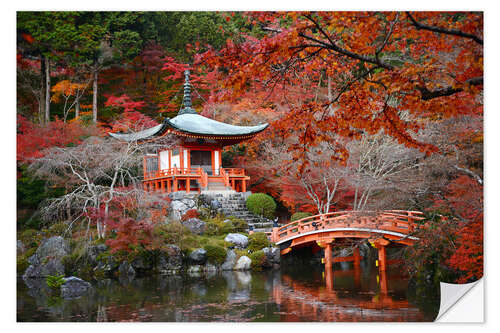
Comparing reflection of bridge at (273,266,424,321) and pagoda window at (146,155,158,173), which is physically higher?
pagoda window at (146,155,158,173)

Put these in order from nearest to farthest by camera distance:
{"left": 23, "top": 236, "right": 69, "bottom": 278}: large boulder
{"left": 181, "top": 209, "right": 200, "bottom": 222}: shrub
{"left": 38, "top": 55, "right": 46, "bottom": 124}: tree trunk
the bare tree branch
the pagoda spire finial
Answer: the bare tree branch → {"left": 38, "top": 55, "right": 46, "bottom": 124}: tree trunk → {"left": 23, "top": 236, "right": 69, "bottom": 278}: large boulder → {"left": 181, "top": 209, "right": 200, "bottom": 222}: shrub → the pagoda spire finial

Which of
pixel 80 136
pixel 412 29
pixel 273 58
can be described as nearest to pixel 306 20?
pixel 273 58

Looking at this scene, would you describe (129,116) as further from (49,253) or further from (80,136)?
(49,253)

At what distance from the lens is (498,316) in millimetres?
4848

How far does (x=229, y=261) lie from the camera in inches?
379

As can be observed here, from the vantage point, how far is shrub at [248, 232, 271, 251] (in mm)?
9984

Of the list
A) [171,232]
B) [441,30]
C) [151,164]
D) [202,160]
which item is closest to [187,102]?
[202,160]

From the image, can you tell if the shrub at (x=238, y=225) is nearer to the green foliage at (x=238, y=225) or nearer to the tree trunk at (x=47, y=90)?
the green foliage at (x=238, y=225)

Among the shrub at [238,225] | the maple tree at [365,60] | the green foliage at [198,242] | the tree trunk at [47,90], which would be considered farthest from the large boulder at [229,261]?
the maple tree at [365,60]

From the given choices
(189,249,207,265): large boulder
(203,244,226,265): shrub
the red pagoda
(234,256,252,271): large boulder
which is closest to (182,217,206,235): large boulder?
(203,244,226,265): shrub

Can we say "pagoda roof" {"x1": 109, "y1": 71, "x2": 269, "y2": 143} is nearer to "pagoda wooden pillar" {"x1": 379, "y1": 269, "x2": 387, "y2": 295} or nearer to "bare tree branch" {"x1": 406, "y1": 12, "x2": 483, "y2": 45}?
"pagoda wooden pillar" {"x1": 379, "y1": 269, "x2": 387, "y2": 295}

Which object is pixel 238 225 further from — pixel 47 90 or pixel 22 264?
pixel 47 90

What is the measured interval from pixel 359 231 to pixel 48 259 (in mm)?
5790
